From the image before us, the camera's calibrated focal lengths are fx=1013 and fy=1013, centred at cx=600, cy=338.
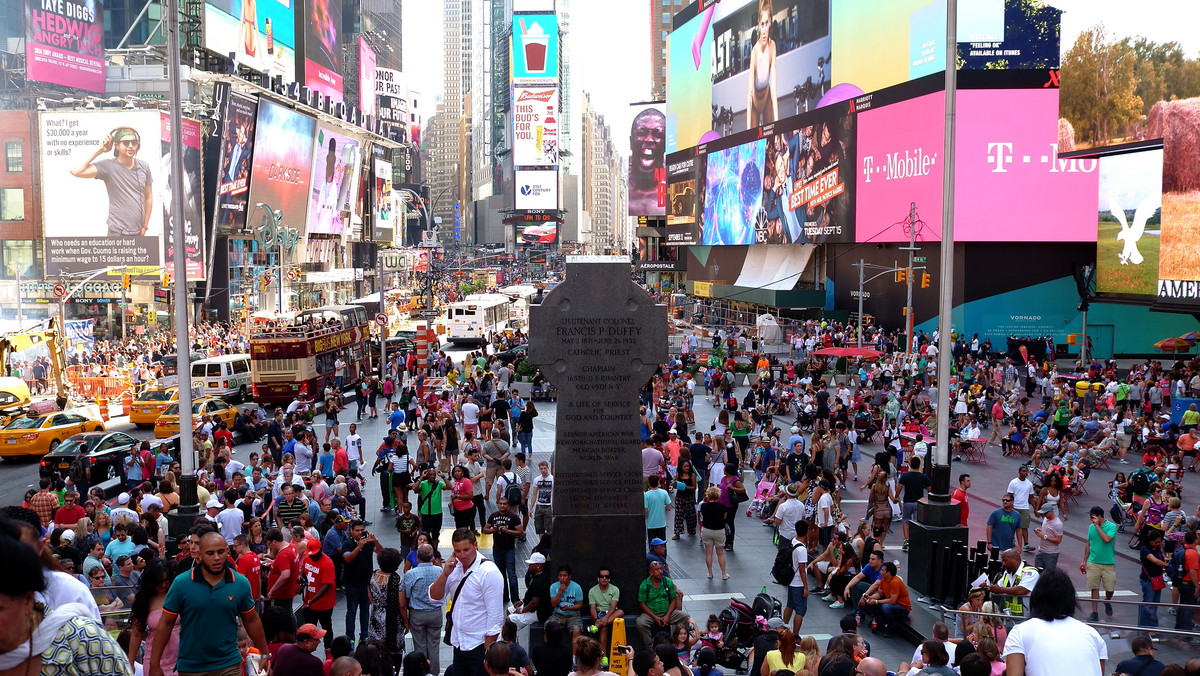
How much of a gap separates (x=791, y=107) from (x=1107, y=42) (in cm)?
2900

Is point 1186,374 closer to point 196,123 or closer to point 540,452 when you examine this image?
point 540,452

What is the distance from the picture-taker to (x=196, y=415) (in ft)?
87.0

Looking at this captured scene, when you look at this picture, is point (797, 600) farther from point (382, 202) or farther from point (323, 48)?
point (382, 202)

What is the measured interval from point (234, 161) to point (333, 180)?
60.7 ft

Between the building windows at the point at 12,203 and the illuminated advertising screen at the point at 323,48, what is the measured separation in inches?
1101

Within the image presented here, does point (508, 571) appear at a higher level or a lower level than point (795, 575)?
lower

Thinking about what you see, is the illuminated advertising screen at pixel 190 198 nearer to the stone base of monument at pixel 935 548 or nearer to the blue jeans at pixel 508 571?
the blue jeans at pixel 508 571

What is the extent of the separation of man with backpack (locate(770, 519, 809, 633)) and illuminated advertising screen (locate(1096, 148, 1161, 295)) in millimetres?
29522

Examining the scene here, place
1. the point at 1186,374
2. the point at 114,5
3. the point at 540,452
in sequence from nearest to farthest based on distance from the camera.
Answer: the point at 540,452 → the point at 1186,374 → the point at 114,5

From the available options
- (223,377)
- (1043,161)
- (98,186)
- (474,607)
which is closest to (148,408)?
(223,377)

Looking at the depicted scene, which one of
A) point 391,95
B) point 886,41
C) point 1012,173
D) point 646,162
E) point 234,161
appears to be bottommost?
point 1012,173

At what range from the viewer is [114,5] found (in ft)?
207

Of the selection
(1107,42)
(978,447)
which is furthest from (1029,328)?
(978,447)

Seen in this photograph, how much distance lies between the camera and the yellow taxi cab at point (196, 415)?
2641 cm
